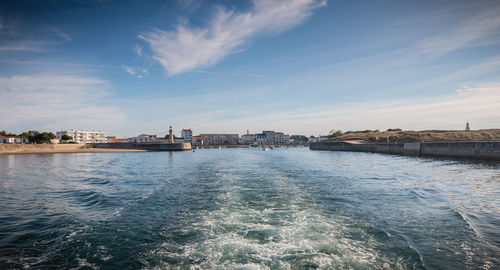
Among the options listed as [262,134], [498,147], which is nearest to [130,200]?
[498,147]

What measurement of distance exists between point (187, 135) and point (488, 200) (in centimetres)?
14704

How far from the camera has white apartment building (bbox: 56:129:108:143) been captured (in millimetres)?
131375

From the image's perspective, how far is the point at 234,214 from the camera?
8.00 metres

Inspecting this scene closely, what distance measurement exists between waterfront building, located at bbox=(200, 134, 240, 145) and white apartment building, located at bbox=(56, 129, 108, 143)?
60.3 m

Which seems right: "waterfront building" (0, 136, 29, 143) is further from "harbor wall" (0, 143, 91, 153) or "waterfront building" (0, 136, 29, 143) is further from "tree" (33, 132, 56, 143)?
"harbor wall" (0, 143, 91, 153)

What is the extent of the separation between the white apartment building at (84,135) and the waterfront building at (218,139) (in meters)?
60.3

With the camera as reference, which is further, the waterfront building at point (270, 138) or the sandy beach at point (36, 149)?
the waterfront building at point (270, 138)

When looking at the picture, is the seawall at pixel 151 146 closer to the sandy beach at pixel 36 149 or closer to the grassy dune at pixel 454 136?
the sandy beach at pixel 36 149

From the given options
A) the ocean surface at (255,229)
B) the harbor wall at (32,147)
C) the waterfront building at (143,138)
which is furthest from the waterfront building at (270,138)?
the ocean surface at (255,229)

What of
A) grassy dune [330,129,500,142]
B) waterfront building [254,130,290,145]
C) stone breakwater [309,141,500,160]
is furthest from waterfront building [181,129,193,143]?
stone breakwater [309,141,500,160]

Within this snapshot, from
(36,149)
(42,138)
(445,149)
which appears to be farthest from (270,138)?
(445,149)

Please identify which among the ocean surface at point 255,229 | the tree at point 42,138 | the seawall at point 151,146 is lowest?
the ocean surface at point 255,229

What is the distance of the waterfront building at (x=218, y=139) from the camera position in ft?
501

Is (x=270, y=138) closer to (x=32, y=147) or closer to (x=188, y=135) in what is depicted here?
(x=188, y=135)
